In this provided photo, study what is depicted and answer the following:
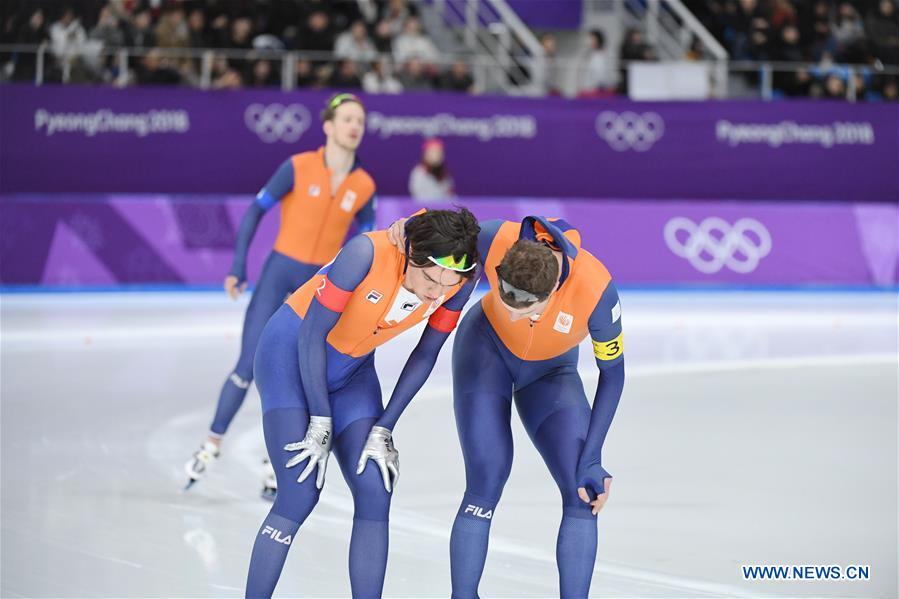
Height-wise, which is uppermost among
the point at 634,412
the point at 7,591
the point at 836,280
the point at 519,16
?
the point at 519,16

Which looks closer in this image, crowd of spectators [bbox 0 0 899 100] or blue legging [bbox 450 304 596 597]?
blue legging [bbox 450 304 596 597]

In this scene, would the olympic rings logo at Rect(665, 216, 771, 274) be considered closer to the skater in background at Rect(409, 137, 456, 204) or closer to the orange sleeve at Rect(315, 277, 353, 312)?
the skater in background at Rect(409, 137, 456, 204)

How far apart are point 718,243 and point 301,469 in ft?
37.9

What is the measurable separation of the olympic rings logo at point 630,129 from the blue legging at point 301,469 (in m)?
11.7

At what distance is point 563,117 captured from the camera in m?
15.4

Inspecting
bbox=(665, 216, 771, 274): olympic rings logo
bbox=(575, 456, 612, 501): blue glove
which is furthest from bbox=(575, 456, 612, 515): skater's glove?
bbox=(665, 216, 771, 274): olympic rings logo

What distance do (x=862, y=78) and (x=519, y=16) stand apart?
4.55 meters

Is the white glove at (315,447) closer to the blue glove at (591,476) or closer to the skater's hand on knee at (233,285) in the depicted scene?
the blue glove at (591,476)

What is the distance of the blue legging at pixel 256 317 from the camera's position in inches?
247

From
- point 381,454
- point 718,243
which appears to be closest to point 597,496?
point 381,454

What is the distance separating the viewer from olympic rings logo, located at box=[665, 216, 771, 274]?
1478 centimetres

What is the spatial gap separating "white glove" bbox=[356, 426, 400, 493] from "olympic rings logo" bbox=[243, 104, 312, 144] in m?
11.0

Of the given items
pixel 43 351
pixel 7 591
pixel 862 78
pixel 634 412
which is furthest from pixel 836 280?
pixel 7 591

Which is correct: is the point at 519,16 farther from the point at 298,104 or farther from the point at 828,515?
the point at 828,515
